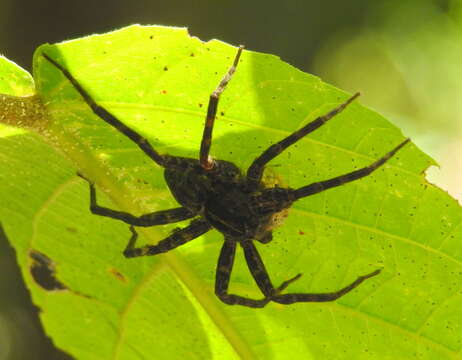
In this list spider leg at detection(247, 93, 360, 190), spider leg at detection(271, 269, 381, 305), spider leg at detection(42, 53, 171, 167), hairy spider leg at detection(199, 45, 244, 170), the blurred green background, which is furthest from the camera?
the blurred green background

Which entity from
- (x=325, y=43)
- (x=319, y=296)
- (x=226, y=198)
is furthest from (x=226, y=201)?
(x=325, y=43)

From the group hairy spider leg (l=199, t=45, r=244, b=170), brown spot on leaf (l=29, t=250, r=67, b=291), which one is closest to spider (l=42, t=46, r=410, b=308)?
hairy spider leg (l=199, t=45, r=244, b=170)

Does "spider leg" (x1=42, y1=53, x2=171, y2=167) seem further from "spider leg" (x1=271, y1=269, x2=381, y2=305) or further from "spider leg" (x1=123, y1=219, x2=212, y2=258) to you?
"spider leg" (x1=271, y1=269, x2=381, y2=305)

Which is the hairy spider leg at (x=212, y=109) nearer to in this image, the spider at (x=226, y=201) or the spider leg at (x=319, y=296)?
the spider at (x=226, y=201)

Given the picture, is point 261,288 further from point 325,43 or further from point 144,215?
point 325,43

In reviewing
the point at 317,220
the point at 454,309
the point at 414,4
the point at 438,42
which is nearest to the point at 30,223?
the point at 317,220

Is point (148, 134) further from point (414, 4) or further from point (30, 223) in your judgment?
point (414, 4)
